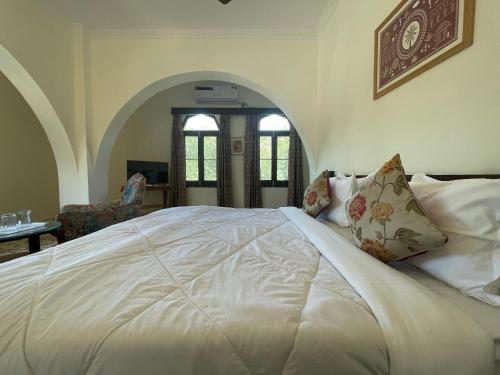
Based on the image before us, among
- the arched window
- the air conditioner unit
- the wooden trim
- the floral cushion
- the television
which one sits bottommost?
the floral cushion

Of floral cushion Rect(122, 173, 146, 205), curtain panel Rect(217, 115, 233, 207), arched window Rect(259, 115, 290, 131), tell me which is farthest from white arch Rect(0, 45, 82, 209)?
arched window Rect(259, 115, 290, 131)

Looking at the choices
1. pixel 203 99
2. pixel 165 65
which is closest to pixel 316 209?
pixel 165 65

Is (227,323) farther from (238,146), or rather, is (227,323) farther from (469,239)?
(238,146)

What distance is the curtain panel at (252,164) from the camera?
204 inches

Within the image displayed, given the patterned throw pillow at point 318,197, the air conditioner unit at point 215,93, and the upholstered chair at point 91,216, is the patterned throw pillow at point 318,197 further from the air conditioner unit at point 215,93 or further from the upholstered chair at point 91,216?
the air conditioner unit at point 215,93

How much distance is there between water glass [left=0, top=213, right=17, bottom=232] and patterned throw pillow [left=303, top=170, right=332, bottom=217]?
2383mm

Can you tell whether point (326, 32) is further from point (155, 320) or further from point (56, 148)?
Answer: point (56, 148)

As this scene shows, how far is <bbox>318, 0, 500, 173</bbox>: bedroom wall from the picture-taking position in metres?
0.96

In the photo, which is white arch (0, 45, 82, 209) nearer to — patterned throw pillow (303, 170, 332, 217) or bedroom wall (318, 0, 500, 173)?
patterned throw pillow (303, 170, 332, 217)

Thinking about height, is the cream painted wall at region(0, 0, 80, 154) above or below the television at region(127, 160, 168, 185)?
above

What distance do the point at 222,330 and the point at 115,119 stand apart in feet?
10.4

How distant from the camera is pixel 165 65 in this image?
116 inches

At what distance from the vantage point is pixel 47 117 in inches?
106

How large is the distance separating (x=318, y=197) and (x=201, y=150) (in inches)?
156
